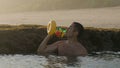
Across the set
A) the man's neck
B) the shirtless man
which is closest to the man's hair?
the shirtless man

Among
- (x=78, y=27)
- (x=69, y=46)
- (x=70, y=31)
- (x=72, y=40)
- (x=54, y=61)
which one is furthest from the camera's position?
(x=69, y=46)

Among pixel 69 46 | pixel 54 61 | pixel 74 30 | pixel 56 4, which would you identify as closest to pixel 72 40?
pixel 69 46

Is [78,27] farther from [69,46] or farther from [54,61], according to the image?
[54,61]

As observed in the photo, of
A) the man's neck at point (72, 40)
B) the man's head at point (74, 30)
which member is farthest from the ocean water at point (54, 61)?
the man's head at point (74, 30)

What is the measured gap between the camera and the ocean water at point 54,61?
1381cm

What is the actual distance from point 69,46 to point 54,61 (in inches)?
45.6

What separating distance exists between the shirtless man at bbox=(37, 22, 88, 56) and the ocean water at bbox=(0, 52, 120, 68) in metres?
0.25

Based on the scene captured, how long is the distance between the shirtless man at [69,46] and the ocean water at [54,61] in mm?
252

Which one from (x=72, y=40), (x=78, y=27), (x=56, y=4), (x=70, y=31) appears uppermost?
(x=78, y=27)

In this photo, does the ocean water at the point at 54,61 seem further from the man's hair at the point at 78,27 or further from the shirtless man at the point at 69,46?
the man's hair at the point at 78,27

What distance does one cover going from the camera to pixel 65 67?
13594mm

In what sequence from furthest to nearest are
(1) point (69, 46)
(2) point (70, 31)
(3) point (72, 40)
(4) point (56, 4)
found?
(4) point (56, 4), (1) point (69, 46), (3) point (72, 40), (2) point (70, 31)

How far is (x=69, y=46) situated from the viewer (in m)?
15.5

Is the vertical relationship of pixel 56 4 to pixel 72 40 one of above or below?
below
